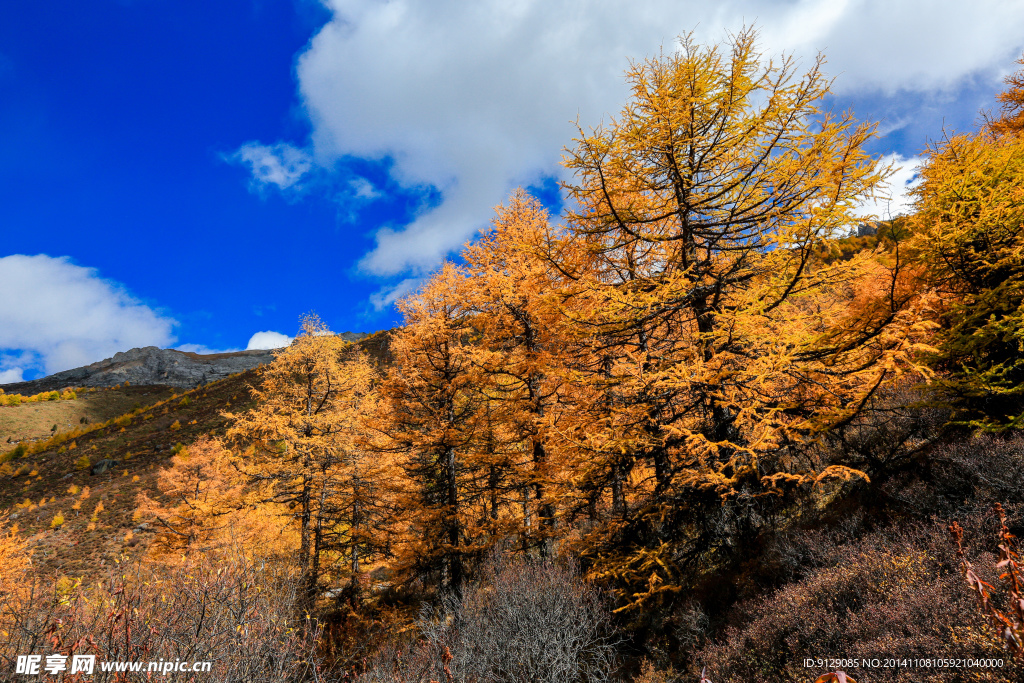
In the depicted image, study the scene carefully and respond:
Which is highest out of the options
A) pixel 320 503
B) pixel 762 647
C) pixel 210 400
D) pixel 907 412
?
pixel 210 400

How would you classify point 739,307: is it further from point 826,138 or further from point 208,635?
point 208,635

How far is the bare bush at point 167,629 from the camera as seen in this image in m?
4.95

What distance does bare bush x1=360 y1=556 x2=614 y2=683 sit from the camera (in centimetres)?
606

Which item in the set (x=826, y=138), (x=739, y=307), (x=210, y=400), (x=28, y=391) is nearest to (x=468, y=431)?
(x=739, y=307)

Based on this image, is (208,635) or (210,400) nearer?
(208,635)

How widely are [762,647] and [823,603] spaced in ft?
2.97

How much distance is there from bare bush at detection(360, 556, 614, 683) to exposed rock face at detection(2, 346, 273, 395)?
96.7 metres

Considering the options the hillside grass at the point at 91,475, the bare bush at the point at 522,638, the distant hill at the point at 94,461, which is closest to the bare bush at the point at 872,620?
the bare bush at the point at 522,638

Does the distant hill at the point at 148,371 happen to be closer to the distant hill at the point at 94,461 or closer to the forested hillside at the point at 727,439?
the distant hill at the point at 94,461

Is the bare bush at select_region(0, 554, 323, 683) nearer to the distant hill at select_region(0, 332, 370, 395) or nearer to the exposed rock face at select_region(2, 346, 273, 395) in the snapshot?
the distant hill at select_region(0, 332, 370, 395)

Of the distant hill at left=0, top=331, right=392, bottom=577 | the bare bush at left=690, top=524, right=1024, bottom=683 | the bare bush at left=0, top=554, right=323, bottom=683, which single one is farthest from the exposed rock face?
the bare bush at left=690, top=524, right=1024, bottom=683

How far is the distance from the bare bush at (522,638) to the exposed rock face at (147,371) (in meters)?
96.7

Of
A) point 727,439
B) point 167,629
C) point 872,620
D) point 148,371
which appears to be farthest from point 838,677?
point 148,371

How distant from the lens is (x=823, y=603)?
15.6ft
